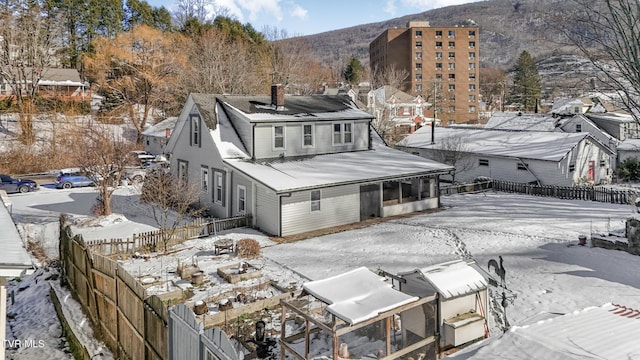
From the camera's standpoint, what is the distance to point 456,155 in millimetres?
38500

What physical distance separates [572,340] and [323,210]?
17.0 metres

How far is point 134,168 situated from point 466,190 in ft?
96.6

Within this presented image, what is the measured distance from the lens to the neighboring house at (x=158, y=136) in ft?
164

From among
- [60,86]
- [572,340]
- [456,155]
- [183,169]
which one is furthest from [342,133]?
[60,86]

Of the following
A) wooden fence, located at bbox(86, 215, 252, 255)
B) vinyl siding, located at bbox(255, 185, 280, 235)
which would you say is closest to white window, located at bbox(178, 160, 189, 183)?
wooden fence, located at bbox(86, 215, 252, 255)

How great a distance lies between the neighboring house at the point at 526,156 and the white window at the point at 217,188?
2073 centimetres

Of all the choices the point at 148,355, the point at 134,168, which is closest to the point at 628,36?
the point at 148,355

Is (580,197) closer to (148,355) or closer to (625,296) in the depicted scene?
(625,296)

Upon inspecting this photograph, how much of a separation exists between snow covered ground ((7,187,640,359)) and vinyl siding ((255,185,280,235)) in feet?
2.36

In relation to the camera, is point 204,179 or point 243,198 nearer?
point 243,198

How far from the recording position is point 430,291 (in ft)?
34.9

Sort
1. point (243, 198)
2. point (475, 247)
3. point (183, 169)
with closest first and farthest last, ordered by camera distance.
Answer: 1. point (475, 247)
2. point (243, 198)
3. point (183, 169)

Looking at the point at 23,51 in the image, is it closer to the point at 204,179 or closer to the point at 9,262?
the point at 204,179

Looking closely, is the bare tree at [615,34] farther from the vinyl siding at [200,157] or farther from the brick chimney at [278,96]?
the vinyl siding at [200,157]
